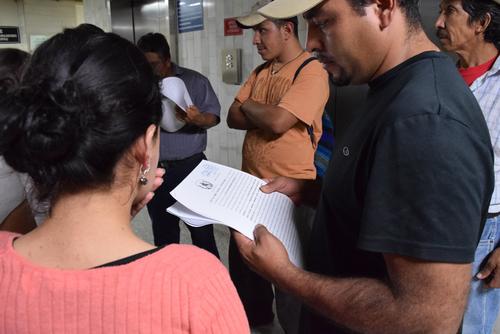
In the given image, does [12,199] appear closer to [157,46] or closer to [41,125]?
[41,125]

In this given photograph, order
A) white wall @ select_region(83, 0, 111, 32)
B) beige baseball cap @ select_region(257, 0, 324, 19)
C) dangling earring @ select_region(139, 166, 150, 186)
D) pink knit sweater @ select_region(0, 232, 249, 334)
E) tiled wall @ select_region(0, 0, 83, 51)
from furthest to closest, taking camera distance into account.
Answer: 1. tiled wall @ select_region(0, 0, 83, 51)
2. white wall @ select_region(83, 0, 111, 32)
3. beige baseball cap @ select_region(257, 0, 324, 19)
4. dangling earring @ select_region(139, 166, 150, 186)
5. pink knit sweater @ select_region(0, 232, 249, 334)

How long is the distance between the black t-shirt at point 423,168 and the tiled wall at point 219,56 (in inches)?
87.2

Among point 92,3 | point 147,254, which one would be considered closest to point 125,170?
point 147,254

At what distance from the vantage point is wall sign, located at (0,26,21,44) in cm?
775

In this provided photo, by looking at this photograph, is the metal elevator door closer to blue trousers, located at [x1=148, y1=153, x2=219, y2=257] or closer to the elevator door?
the elevator door

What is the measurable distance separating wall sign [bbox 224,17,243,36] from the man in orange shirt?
0.99m

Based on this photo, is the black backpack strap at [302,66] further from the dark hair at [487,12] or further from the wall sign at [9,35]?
the wall sign at [9,35]

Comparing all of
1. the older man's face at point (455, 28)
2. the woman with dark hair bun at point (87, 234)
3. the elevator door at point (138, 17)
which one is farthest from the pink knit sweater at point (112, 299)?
the elevator door at point (138, 17)

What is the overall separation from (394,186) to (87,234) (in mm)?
502

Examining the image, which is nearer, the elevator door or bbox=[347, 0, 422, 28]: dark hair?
bbox=[347, 0, 422, 28]: dark hair

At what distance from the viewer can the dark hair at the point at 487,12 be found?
1447mm

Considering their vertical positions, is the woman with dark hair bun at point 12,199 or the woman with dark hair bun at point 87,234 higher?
the woman with dark hair bun at point 87,234

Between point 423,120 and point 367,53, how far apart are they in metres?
0.24

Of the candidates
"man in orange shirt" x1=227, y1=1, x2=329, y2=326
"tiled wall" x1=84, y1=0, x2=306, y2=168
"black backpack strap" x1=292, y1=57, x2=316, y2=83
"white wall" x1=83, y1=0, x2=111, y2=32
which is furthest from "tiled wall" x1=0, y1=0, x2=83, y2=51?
"black backpack strap" x1=292, y1=57, x2=316, y2=83
